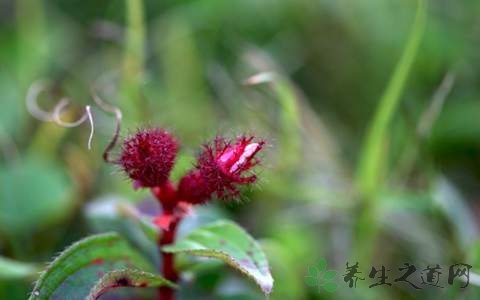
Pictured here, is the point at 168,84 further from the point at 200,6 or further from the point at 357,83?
the point at 357,83

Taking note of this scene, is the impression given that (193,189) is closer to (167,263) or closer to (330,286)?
(167,263)

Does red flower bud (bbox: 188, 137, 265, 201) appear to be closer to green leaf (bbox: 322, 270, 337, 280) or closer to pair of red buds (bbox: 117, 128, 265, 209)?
pair of red buds (bbox: 117, 128, 265, 209)

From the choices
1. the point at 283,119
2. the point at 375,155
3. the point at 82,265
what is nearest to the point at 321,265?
the point at 375,155

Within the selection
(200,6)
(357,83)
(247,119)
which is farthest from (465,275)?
(200,6)

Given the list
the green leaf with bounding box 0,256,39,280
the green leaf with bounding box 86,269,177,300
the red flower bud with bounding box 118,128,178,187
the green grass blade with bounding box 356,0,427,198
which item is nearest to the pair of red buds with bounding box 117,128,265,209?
the red flower bud with bounding box 118,128,178,187

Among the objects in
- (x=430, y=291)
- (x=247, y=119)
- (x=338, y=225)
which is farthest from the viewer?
(x=247, y=119)

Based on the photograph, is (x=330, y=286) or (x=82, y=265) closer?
(x=82, y=265)
